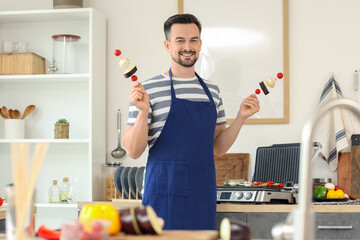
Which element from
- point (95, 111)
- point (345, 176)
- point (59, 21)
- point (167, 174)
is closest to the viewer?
point (167, 174)

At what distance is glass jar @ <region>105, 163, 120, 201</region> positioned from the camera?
374 centimetres

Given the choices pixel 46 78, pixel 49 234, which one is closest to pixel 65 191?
pixel 46 78

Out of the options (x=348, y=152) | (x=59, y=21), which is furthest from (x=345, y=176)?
(x=59, y=21)

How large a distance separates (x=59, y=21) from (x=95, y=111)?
0.72m

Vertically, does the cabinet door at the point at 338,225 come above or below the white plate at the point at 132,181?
below

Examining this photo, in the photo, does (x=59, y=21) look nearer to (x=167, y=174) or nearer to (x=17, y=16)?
(x=17, y=16)

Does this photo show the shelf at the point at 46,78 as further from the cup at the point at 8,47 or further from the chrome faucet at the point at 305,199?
the chrome faucet at the point at 305,199

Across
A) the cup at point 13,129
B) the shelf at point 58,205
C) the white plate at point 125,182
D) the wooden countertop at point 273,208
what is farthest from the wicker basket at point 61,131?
the wooden countertop at point 273,208

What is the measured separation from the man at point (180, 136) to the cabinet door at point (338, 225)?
88 cm

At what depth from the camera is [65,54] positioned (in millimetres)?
3947

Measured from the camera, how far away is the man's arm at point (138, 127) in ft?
7.19

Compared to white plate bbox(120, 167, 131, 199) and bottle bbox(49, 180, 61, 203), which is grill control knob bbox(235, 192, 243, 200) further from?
bottle bbox(49, 180, 61, 203)

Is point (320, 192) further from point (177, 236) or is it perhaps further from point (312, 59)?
point (177, 236)

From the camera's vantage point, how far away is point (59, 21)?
13.3ft
